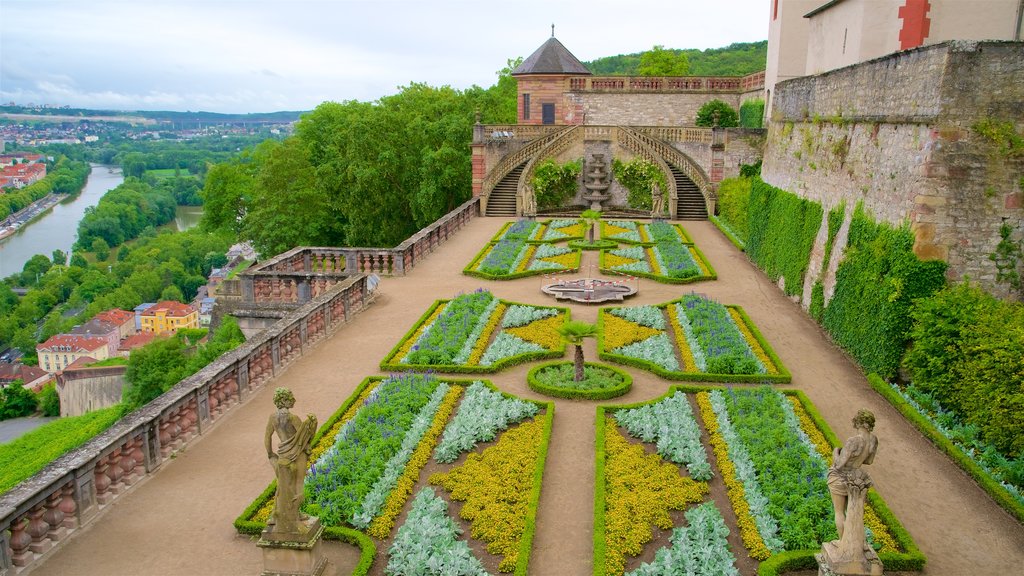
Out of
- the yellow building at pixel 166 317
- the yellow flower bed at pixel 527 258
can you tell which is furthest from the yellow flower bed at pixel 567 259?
the yellow building at pixel 166 317

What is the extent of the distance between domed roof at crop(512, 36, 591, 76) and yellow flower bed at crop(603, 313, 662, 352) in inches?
1256

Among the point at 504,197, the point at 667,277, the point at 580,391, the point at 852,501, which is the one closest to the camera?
the point at 852,501

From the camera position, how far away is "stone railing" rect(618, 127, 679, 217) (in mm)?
39719

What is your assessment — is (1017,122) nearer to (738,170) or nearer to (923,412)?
(923,412)

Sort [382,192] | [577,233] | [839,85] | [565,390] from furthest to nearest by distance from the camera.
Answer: [382,192]
[577,233]
[839,85]
[565,390]

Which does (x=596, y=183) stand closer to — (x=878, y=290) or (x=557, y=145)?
(x=557, y=145)

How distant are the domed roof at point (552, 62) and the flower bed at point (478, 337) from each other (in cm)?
3046

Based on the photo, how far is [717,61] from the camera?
7606 centimetres

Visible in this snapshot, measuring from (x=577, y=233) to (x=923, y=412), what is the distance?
21.1 m

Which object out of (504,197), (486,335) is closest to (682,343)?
(486,335)

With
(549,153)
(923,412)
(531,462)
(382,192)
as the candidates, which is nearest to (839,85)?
(923,412)

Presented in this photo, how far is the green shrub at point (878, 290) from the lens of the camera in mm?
15211

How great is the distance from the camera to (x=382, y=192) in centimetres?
4500

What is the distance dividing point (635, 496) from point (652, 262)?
18014 mm
